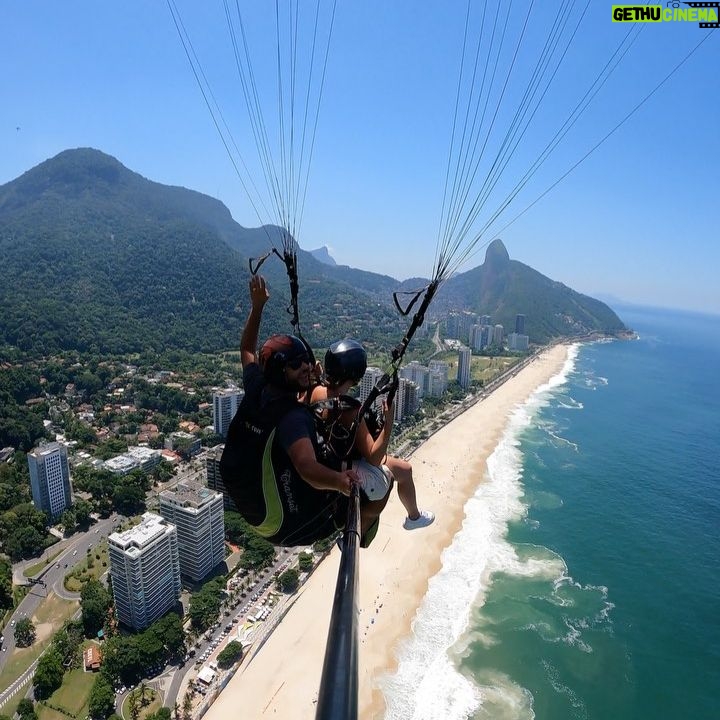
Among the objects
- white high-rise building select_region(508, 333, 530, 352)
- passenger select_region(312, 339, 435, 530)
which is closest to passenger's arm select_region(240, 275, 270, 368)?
passenger select_region(312, 339, 435, 530)

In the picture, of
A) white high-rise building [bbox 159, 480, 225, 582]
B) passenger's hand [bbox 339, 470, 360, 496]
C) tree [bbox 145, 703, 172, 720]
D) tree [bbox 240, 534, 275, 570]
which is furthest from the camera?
tree [bbox 240, 534, 275, 570]

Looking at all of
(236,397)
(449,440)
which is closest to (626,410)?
(449,440)

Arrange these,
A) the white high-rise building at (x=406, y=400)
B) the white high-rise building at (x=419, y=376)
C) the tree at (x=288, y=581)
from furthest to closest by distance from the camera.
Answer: the white high-rise building at (x=419, y=376) < the white high-rise building at (x=406, y=400) < the tree at (x=288, y=581)

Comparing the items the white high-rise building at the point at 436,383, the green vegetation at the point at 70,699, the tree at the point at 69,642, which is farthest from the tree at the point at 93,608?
the white high-rise building at the point at 436,383

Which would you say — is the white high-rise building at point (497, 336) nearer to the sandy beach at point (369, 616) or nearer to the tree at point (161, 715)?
the sandy beach at point (369, 616)

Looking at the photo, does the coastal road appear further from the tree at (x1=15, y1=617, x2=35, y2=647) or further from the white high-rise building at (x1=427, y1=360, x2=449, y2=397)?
the white high-rise building at (x1=427, y1=360, x2=449, y2=397)

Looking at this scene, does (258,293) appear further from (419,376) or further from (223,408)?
(419,376)

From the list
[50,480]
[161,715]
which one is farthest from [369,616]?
[50,480]
